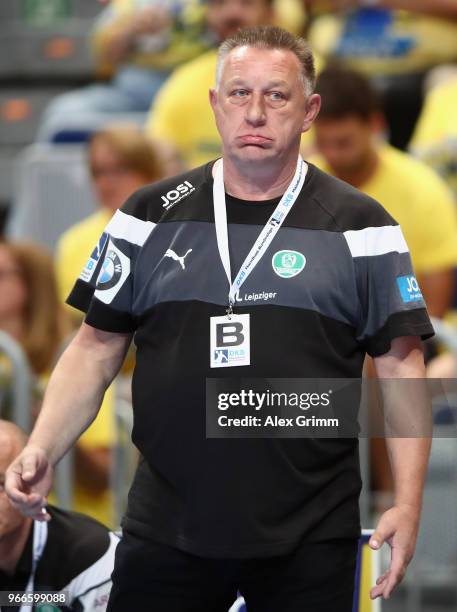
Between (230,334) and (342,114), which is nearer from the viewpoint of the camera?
(230,334)

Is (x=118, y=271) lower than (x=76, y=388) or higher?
higher

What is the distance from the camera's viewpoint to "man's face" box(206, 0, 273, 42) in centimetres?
643

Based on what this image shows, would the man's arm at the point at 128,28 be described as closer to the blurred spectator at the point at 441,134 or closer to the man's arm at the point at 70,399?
the blurred spectator at the point at 441,134

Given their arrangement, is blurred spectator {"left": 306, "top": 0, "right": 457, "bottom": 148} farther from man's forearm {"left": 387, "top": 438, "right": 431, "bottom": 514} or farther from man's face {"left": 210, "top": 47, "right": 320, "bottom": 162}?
man's forearm {"left": 387, "top": 438, "right": 431, "bottom": 514}

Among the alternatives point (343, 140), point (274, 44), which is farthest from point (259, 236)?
point (343, 140)

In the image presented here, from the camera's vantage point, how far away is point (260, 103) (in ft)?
8.54

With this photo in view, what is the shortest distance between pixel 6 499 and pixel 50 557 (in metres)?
0.18

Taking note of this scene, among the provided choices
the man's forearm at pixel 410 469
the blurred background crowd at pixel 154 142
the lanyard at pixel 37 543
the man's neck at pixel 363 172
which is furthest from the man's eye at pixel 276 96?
the man's neck at pixel 363 172

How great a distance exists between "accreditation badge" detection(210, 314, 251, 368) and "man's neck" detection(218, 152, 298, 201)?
0.26 metres

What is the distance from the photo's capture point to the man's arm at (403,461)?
2.56 metres

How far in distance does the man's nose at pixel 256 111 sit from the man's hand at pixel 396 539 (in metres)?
0.77

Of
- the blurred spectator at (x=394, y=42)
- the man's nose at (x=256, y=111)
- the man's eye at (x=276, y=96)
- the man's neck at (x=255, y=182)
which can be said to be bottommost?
the man's neck at (x=255, y=182)

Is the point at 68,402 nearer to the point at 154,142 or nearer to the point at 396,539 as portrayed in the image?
the point at 396,539

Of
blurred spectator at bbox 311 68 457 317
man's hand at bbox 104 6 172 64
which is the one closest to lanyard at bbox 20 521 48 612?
blurred spectator at bbox 311 68 457 317
